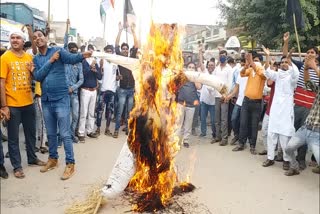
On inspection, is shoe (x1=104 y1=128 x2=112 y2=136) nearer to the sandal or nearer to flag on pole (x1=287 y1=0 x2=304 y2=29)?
the sandal

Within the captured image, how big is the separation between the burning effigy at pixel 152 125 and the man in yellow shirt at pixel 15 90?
1618mm

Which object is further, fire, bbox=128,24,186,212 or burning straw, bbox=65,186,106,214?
fire, bbox=128,24,186,212

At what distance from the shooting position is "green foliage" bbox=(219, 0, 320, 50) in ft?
46.4

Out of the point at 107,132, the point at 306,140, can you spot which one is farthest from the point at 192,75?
the point at 107,132

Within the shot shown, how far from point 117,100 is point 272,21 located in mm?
9293

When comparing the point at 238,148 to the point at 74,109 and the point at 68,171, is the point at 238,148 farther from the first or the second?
the point at 68,171

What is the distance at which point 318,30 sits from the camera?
15016mm

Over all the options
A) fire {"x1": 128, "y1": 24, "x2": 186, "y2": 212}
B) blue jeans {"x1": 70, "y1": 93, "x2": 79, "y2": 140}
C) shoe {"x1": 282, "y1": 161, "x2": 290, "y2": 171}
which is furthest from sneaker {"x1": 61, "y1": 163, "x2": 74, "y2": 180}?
shoe {"x1": 282, "y1": 161, "x2": 290, "y2": 171}

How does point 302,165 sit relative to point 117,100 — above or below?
below

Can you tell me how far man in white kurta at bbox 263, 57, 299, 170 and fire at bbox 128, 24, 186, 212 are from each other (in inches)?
97.6

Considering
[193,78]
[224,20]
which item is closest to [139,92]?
[193,78]

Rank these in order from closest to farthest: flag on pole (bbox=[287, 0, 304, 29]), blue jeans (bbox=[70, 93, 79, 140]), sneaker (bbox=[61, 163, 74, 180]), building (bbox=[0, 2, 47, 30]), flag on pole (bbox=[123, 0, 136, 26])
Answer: sneaker (bbox=[61, 163, 74, 180])
flag on pole (bbox=[287, 0, 304, 29])
blue jeans (bbox=[70, 93, 79, 140])
flag on pole (bbox=[123, 0, 136, 26])
building (bbox=[0, 2, 47, 30])

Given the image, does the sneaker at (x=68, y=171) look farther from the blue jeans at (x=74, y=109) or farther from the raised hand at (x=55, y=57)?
the blue jeans at (x=74, y=109)

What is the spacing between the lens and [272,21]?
14969 millimetres
